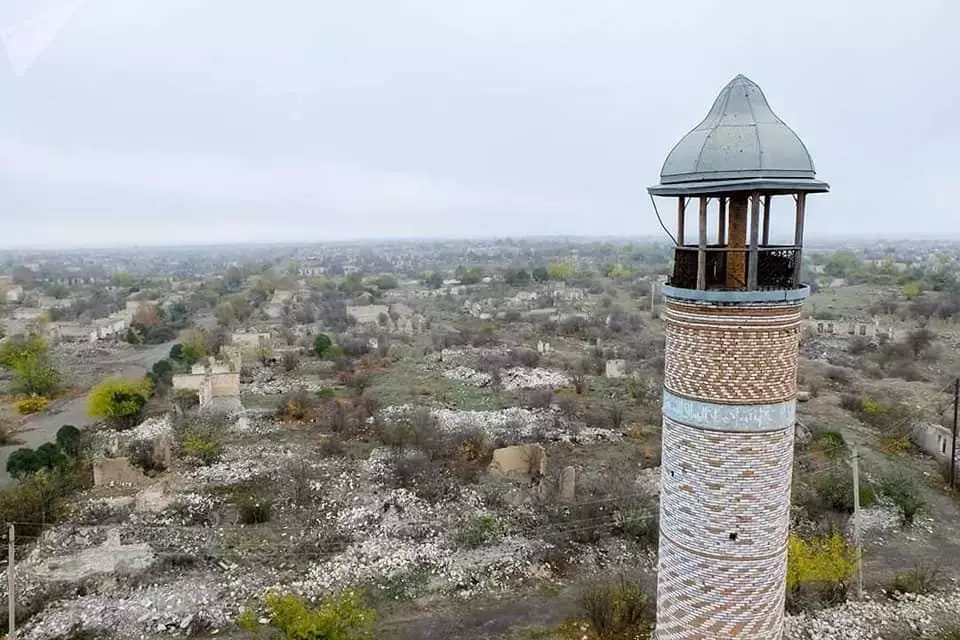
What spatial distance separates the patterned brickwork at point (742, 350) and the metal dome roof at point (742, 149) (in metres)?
1.05

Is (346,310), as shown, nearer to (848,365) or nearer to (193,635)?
(848,365)

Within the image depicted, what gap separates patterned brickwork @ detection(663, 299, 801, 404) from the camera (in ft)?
17.7

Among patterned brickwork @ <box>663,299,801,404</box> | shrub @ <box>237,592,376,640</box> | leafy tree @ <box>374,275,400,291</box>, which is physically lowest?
shrub @ <box>237,592,376,640</box>

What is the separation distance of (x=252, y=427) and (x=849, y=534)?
1493 centimetres

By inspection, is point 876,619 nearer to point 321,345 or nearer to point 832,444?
point 832,444

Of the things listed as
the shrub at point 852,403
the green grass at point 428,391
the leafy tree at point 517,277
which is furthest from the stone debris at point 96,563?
the leafy tree at point 517,277

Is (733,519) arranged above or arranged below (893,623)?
above

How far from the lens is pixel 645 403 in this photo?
21266 mm

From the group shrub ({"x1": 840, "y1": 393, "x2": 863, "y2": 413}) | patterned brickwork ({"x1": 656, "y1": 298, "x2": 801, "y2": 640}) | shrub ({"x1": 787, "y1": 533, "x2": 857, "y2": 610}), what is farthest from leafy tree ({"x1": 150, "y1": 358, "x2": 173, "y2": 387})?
shrub ({"x1": 840, "y1": 393, "x2": 863, "y2": 413})

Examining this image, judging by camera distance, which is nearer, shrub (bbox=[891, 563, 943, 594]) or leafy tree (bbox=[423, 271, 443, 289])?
shrub (bbox=[891, 563, 943, 594])

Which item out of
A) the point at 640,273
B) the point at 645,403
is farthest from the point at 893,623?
the point at 640,273

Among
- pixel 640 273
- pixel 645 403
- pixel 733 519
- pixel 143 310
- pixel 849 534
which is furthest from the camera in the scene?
pixel 640 273

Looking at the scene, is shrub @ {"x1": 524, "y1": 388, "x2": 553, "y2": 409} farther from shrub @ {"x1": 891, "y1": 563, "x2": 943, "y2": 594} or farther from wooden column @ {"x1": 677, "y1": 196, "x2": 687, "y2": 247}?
wooden column @ {"x1": 677, "y1": 196, "x2": 687, "y2": 247}

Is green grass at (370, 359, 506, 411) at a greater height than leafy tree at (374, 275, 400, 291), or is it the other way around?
leafy tree at (374, 275, 400, 291)
